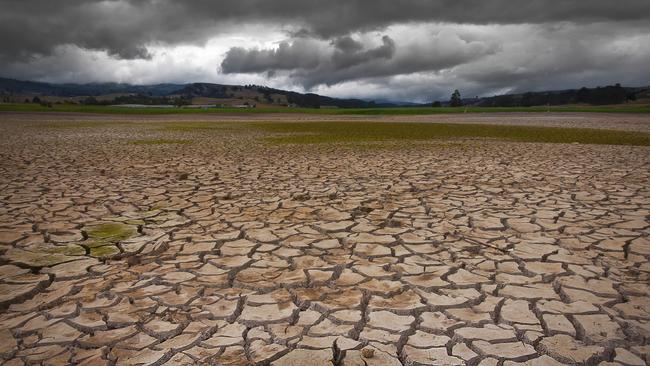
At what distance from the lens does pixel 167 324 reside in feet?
7.75

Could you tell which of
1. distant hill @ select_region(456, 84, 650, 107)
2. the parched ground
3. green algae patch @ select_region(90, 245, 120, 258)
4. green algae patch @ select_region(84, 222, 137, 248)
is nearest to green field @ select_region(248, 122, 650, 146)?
the parched ground

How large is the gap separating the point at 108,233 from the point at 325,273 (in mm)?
2445

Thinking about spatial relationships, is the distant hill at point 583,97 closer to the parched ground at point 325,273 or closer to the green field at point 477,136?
the green field at point 477,136

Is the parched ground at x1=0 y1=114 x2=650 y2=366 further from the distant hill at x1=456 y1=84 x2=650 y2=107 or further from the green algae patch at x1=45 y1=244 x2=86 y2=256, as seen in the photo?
the distant hill at x1=456 y1=84 x2=650 y2=107

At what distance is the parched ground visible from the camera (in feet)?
7.06

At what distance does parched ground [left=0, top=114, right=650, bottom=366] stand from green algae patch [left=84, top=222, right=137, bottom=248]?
1.3 inches

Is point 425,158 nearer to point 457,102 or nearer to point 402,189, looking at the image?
point 402,189

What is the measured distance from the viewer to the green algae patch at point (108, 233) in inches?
150

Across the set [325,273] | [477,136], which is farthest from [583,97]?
[325,273]

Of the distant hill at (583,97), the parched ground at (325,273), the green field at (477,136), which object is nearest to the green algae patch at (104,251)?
the parched ground at (325,273)

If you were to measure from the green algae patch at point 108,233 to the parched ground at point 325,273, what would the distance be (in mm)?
32

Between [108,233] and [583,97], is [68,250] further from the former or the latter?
[583,97]

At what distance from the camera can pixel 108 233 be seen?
4.07 m

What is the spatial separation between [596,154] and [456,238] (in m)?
9.03
